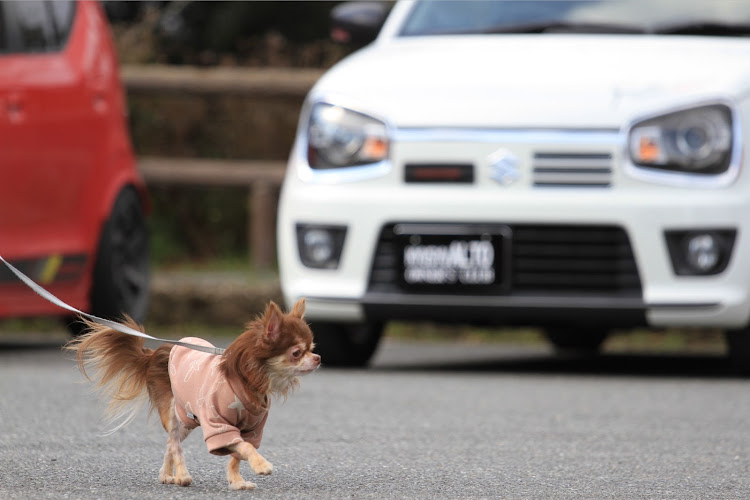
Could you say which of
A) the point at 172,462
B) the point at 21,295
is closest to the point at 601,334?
the point at 21,295

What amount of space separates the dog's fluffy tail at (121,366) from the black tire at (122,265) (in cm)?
301

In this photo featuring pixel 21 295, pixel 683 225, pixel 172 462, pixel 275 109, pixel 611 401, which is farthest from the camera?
pixel 275 109

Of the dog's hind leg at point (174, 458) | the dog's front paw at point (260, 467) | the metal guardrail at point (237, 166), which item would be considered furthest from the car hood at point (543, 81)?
the dog's front paw at point (260, 467)

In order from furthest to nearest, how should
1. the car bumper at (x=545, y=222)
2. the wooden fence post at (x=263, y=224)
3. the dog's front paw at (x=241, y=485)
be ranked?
the wooden fence post at (x=263, y=224), the car bumper at (x=545, y=222), the dog's front paw at (x=241, y=485)

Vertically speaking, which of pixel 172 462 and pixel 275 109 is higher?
pixel 172 462

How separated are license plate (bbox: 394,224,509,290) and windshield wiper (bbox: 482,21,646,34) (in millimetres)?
1161

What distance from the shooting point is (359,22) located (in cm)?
683

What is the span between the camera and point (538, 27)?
21.5 ft

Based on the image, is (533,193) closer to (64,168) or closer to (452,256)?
(452,256)

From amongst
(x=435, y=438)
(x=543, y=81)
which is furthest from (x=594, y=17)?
(x=435, y=438)

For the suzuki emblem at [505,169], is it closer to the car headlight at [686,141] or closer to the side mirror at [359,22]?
the car headlight at [686,141]

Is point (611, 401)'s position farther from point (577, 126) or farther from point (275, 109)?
point (275, 109)

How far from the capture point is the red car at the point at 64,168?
628cm

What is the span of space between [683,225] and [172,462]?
108 inches
